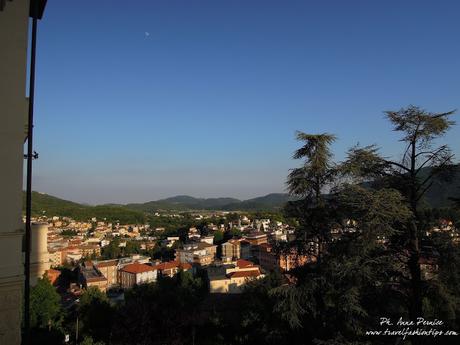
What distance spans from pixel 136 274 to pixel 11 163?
66019 millimetres

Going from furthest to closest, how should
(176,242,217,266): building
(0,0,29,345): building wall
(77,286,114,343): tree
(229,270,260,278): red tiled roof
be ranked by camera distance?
(176,242,217,266): building → (229,270,260,278): red tiled roof → (77,286,114,343): tree → (0,0,29,345): building wall

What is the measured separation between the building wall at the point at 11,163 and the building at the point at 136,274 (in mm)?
63598

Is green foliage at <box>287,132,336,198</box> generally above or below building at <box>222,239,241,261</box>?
above

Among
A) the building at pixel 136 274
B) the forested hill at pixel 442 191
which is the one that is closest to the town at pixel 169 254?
the building at pixel 136 274

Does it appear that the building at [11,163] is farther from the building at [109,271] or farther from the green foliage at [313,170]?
the building at [109,271]

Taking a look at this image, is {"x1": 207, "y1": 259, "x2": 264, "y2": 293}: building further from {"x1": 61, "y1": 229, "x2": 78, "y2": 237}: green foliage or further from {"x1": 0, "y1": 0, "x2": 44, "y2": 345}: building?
{"x1": 61, "y1": 229, "x2": 78, "y2": 237}: green foliage

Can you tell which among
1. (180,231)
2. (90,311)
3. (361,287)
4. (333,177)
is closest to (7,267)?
(361,287)

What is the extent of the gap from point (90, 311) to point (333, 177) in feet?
88.7

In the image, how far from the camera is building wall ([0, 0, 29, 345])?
301 cm

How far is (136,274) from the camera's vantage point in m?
65.0

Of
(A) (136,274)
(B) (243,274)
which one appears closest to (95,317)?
(B) (243,274)

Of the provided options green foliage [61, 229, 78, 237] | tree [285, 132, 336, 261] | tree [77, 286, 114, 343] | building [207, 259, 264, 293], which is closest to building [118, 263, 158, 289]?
building [207, 259, 264, 293]

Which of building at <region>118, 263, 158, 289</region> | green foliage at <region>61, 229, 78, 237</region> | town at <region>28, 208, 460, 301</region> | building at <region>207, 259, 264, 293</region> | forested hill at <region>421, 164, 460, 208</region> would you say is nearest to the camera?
forested hill at <region>421, 164, 460, 208</region>

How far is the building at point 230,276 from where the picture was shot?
50406mm
